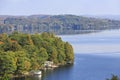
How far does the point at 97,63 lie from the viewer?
1420 inches

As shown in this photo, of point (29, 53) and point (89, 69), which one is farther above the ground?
point (29, 53)

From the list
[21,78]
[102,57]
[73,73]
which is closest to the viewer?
[21,78]

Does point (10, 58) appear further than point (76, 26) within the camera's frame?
No

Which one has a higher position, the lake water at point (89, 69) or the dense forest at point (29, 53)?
the dense forest at point (29, 53)

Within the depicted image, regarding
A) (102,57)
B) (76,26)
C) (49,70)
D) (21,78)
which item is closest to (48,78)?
(21,78)

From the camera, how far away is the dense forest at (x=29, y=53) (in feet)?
91.7

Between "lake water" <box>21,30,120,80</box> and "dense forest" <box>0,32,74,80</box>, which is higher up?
"dense forest" <box>0,32,74,80</box>

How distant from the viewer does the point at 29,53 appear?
32.1 meters

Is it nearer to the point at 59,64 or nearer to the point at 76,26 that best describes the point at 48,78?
the point at 59,64

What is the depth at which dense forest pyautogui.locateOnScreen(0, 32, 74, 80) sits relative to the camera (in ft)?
91.7

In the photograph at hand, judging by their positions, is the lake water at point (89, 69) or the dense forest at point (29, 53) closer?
the dense forest at point (29, 53)

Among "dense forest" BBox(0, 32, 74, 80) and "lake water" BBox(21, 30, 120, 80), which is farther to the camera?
"lake water" BBox(21, 30, 120, 80)

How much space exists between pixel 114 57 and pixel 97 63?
5034 mm

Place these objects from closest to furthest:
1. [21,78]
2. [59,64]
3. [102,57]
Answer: [21,78]
[59,64]
[102,57]
